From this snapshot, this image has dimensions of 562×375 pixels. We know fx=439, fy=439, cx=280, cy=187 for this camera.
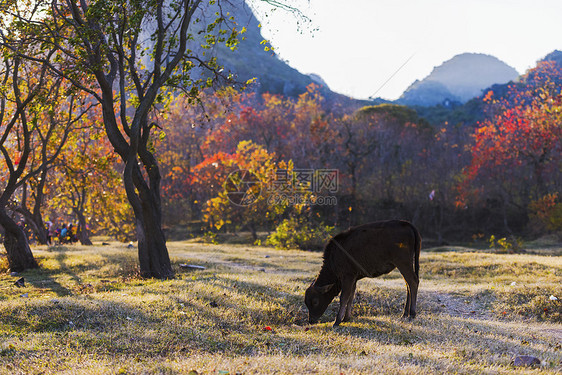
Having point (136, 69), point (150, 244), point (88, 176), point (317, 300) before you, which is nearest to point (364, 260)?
point (317, 300)

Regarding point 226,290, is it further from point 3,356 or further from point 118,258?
point 118,258

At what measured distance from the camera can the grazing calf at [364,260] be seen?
8438mm

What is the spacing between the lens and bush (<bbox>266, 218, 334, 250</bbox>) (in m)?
25.7

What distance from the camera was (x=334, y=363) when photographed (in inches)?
221

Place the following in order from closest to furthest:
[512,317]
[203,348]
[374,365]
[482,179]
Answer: [374,365] < [203,348] < [512,317] < [482,179]

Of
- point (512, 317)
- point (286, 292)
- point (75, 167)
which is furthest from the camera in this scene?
point (75, 167)

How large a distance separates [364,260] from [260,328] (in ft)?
7.79

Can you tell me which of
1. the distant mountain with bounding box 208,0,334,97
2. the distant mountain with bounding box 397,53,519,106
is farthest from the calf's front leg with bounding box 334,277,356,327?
the distant mountain with bounding box 397,53,519,106

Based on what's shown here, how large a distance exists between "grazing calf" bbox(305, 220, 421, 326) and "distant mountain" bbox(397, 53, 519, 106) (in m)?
150

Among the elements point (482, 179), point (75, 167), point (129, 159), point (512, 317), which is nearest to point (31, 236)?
point (75, 167)

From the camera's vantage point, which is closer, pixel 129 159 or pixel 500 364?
pixel 500 364

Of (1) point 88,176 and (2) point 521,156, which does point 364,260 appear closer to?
Answer: (1) point 88,176

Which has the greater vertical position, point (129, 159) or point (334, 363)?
point (129, 159)

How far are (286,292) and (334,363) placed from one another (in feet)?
18.1
